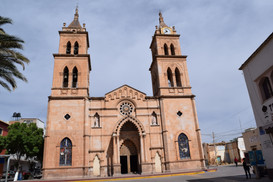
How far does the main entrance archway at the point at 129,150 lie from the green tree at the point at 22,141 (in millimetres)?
12022

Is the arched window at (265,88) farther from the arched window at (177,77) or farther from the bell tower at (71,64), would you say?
the bell tower at (71,64)

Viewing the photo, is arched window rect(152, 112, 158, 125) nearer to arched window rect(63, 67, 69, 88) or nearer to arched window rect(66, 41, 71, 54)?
arched window rect(63, 67, 69, 88)

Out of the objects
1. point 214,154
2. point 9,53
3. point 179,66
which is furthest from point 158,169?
point 214,154

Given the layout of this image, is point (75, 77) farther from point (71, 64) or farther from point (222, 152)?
point (222, 152)

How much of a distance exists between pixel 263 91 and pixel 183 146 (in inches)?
513

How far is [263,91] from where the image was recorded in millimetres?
14328

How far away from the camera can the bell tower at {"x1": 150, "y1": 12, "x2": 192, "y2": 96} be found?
27.9m

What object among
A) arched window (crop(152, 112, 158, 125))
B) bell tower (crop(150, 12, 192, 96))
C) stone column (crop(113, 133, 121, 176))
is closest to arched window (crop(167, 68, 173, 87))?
bell tower (crop(150, 12, 192, 96))

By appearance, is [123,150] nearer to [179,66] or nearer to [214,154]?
[179,66]

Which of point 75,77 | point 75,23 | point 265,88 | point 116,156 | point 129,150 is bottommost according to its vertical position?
point 116,156

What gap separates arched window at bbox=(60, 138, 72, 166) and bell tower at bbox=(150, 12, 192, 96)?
1313 cm

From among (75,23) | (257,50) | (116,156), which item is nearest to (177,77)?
(116,156)

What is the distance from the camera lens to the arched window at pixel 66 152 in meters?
22.4

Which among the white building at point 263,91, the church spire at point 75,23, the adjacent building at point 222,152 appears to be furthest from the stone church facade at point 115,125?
the adjacent building at point 222,152
